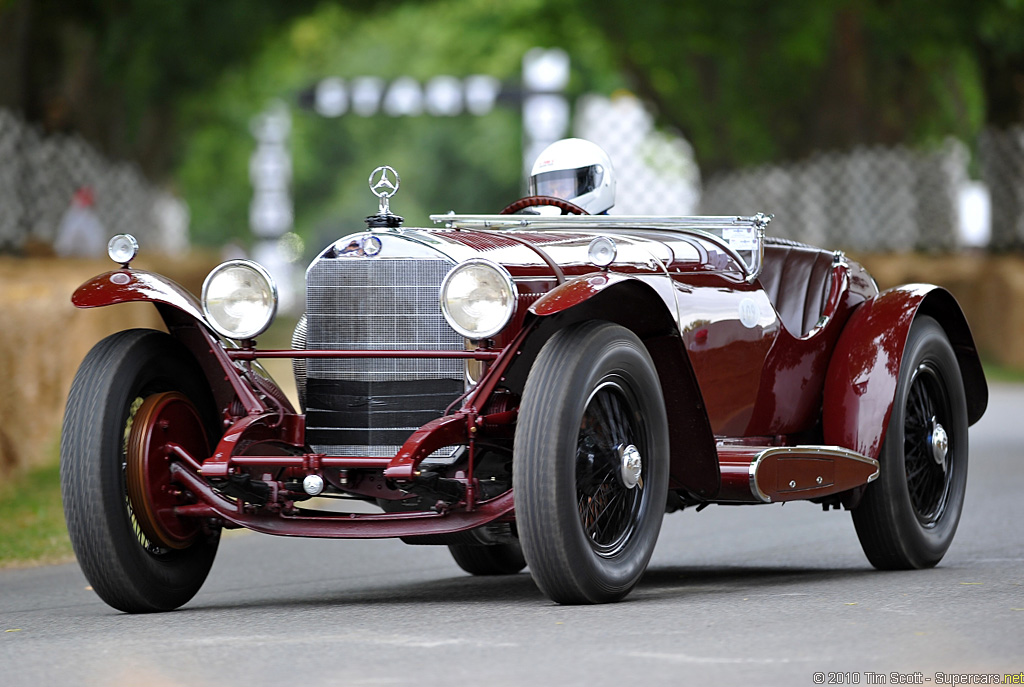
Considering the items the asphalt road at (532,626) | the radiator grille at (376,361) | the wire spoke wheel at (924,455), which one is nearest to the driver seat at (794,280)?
the wire spoke wheel at (924,455)

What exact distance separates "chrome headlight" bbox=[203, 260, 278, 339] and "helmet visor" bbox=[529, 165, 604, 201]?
6.07 ft

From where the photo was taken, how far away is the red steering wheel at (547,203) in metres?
7.48

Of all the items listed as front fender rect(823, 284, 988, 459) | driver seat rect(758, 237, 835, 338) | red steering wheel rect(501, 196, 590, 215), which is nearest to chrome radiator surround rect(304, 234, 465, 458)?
red steering wheel rect(501, 196, 590, 215)

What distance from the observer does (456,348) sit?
20.3 feet

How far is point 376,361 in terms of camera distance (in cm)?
626

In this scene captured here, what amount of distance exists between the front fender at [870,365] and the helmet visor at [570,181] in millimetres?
1348

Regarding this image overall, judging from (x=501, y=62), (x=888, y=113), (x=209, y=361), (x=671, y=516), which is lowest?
(x=671, y=516)

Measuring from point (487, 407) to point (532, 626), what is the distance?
1058mm

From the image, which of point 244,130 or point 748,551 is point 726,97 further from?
point 748,551

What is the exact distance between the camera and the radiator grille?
6199 millimetres

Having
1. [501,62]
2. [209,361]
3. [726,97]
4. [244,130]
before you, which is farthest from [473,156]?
[209,361]

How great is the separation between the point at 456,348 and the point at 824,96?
65.0 ft

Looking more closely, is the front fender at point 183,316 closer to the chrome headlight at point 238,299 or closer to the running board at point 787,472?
the chrome headlight at point 238,299

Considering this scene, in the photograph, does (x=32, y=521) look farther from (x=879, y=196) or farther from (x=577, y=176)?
(x=879, y=196)
